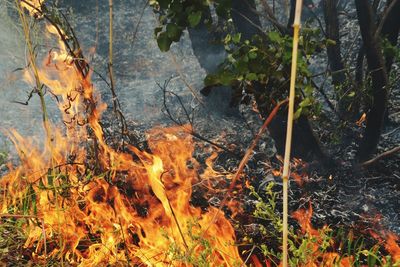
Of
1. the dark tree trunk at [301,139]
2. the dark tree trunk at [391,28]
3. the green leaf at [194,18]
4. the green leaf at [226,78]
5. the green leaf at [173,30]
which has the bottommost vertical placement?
the dark tree trunk at [301,139]

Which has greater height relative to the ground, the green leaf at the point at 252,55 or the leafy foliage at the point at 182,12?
the leafy foliage at the point at 182,12

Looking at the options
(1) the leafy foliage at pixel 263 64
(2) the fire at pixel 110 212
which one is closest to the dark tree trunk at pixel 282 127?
(1) the leafy foliage at pixel 263 64

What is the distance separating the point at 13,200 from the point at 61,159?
22.3 inches

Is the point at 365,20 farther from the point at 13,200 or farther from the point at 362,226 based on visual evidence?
the point at 13,200

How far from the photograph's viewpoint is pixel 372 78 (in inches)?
122

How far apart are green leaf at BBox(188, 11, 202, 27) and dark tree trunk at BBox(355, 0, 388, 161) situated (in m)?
1.23

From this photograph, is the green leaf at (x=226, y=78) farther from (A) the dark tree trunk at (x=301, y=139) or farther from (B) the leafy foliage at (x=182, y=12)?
(A) the dark tree trunk at (x=301, y=139)

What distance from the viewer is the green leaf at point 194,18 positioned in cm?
224

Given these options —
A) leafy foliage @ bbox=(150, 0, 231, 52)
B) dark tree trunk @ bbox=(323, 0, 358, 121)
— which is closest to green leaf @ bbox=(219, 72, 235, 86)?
leafy foliage @ bbox=(150, 0, 231, 52)

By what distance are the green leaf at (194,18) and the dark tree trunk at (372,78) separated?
1230 mm

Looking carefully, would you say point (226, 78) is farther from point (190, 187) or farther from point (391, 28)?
point (391, 28)

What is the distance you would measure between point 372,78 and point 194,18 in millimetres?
1564

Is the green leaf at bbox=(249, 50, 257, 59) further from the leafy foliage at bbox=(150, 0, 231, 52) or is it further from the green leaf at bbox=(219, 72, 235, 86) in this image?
the leafy foliage at bbox=(150, 0, 231, 52)

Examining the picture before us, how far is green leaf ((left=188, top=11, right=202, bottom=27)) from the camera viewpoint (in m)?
2.24
